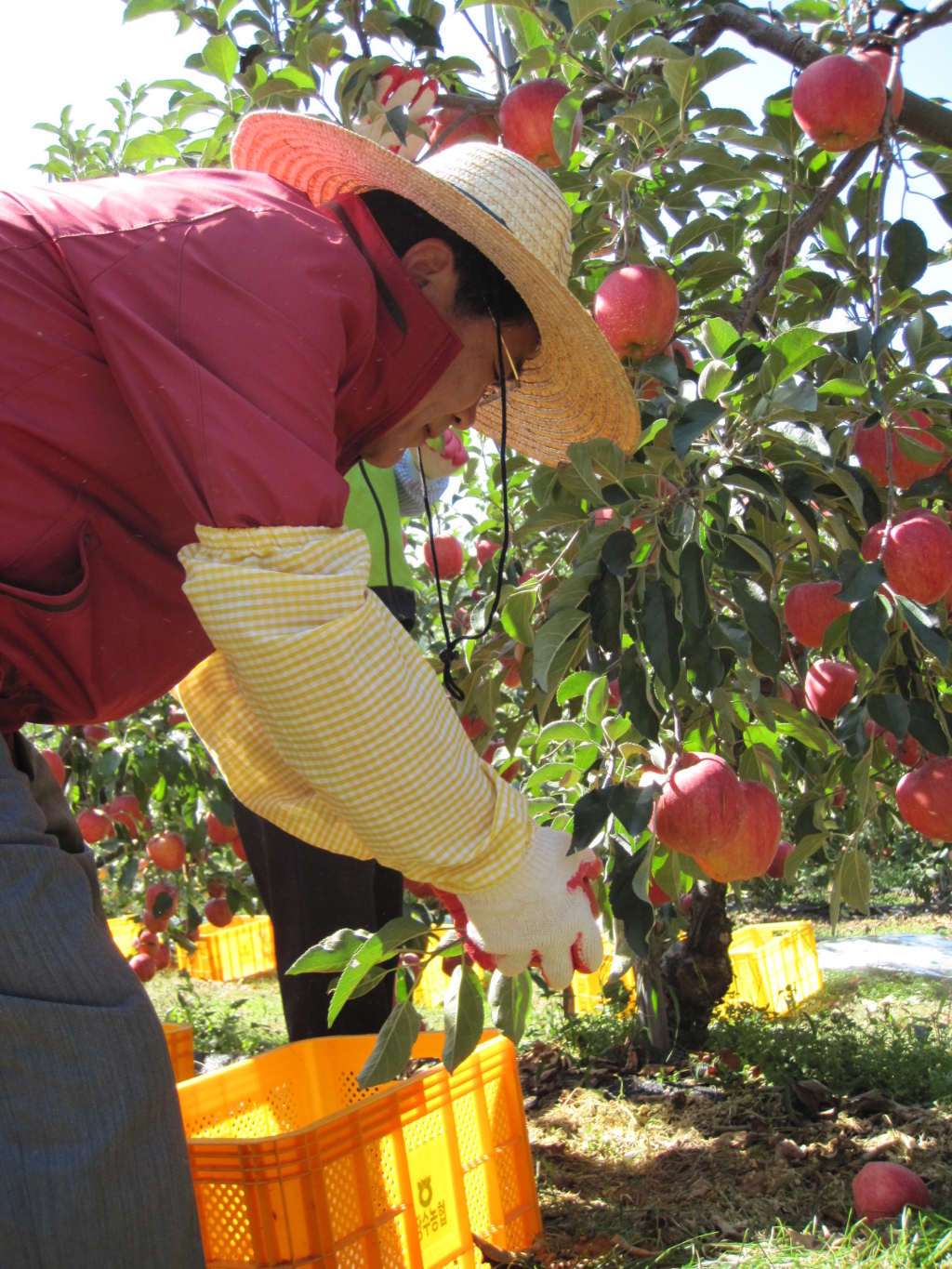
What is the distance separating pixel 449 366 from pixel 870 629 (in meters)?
0.57

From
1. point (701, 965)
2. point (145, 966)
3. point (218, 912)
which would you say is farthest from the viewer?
point (218, 912)

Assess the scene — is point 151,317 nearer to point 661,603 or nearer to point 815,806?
point 661,603

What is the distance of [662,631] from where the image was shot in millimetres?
1369

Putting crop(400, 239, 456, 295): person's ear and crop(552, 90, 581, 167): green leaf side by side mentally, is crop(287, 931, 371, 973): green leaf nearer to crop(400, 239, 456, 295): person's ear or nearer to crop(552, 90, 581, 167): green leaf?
crop(400, 239, 456, 295): person's ear

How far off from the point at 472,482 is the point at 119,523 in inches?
113

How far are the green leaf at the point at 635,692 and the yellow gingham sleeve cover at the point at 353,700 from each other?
0.33 m

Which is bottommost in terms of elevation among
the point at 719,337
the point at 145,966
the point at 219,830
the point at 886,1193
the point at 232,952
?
the point at 232,952

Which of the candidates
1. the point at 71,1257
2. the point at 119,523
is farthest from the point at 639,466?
the point at 71,1257

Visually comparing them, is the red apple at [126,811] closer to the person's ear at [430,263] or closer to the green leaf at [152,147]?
the green leaf at [152,147]

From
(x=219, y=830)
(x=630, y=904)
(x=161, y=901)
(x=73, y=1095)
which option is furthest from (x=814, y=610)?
(x=161, y=901)

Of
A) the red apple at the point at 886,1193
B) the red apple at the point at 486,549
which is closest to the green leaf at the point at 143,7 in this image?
the red apple at the point at 486,549

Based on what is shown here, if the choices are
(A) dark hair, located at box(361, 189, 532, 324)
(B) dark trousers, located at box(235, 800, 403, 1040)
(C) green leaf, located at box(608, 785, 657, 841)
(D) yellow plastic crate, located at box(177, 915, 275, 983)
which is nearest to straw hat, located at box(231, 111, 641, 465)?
(A) dark hair, located at box(361, 189, 532, 324)

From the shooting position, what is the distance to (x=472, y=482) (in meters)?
3.96

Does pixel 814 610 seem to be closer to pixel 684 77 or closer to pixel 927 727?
pixel 927 727
